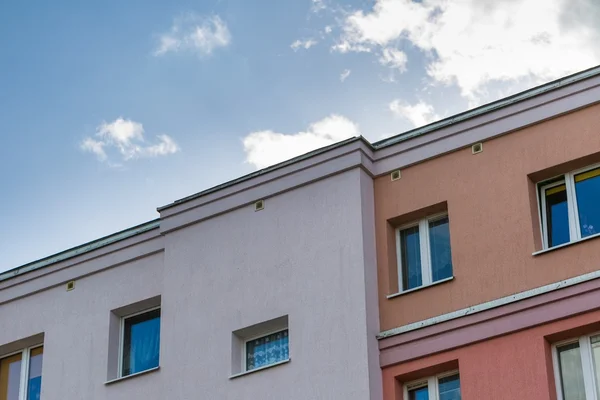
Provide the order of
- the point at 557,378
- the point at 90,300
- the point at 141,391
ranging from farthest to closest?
the point at 90,300, the point at 141,391, the point at 557,378

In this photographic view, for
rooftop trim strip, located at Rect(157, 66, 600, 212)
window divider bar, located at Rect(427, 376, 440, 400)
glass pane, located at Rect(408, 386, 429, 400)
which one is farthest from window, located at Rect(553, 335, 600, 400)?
rooftop trim strip, located at Rect(157, 66, 600, 212)

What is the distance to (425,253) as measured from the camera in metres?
23.4

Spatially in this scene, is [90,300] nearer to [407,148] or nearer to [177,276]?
[177,276]

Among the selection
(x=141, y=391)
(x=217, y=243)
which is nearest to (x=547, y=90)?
(x=217, y=243)

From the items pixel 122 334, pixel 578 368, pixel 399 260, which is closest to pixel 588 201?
pixel 578 368

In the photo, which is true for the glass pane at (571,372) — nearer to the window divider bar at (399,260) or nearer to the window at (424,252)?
the window at (424,252)

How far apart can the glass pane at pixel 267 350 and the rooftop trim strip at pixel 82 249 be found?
3.48m

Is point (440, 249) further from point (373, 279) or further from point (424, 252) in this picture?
point (373, 279)

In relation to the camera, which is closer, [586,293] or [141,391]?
[586,293]

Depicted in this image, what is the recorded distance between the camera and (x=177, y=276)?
82.7 feet

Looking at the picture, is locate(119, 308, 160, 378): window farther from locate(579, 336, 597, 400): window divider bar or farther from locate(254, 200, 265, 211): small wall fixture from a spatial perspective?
locate(579, 336, 597, 400): window divider bar

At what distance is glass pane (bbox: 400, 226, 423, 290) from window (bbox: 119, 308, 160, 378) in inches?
194

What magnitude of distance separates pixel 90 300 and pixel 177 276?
2198 millimetres

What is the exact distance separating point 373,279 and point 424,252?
3.24 feet
